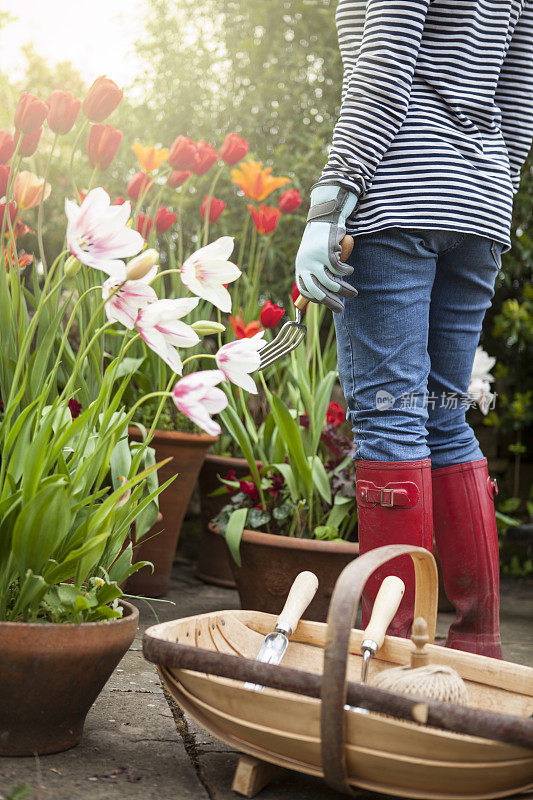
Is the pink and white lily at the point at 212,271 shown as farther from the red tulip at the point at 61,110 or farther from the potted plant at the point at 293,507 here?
the potted plant at the point at 293,507

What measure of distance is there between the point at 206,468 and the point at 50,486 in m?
1.44

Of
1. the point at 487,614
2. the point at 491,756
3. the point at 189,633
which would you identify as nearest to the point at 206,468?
the point at 487,614

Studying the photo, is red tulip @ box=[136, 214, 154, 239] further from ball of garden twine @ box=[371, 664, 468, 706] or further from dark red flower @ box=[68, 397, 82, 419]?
ball of garden twine @ box=[371, 664, 468, 706]

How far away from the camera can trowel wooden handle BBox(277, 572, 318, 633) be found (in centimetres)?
120

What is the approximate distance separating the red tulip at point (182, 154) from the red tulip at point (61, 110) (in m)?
0.48

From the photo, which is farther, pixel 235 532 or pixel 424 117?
pixel 235 532

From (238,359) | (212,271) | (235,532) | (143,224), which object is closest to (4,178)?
(212,271)

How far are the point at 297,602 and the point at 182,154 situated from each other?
1131 millimetres

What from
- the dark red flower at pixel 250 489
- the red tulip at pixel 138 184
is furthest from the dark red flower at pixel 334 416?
the red tulip at pixel 138 184

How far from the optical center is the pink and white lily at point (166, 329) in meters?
1.07

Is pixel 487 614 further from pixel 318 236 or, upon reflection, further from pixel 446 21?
pixel 446 21

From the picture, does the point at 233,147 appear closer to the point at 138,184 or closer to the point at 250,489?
the point at 138,184

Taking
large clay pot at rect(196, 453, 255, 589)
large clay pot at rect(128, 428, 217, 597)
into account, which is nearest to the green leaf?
large clay pot at rect(128, 428, 217, 597)

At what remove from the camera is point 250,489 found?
1.97 m
